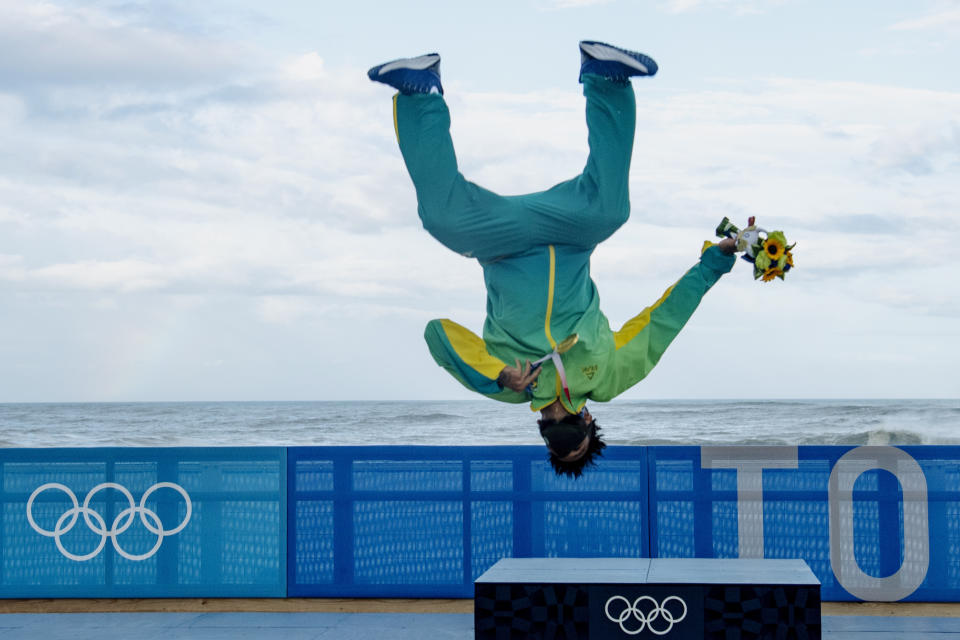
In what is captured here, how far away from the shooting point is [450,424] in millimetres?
26844

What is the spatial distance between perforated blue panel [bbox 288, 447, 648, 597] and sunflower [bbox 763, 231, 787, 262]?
3402 millimetres

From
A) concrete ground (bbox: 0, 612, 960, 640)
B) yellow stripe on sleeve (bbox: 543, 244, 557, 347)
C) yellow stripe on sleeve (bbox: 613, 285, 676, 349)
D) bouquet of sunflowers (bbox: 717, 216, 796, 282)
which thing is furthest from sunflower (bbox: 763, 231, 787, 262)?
concrete ground (bbox: 0, 612, 960, 640)

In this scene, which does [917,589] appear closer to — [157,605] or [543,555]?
[543,555]

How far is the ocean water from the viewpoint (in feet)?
79.3

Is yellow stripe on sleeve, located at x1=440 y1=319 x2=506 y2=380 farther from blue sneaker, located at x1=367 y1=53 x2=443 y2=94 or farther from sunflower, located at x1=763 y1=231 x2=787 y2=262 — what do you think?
sunflower, located at x1=763 y1=231 x2=787 y2=262

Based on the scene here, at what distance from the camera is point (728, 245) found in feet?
13.2

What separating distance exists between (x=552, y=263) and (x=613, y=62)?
28.3 inches

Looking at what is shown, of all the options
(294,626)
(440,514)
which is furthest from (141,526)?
(440,514)

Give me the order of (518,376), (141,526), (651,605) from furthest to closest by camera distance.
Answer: (141,526)
(651,605)
(518,376)

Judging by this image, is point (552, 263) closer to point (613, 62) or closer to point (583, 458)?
point (613, 62)

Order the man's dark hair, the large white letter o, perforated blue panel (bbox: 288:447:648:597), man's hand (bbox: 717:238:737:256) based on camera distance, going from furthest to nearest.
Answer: perforated blue panel (bbox: 288:447:648:597)
the large white letter o
the man's dark hair
man's hand (bbox: 717:238:737:256)

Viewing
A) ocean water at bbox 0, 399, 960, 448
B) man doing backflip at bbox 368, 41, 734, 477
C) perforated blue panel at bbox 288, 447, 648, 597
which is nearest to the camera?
man doing backflip at bbox 368, 41, 734, 477

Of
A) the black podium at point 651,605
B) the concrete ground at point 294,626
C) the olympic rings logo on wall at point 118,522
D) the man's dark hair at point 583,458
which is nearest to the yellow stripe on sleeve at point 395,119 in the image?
the man's dark hair at point 583,458

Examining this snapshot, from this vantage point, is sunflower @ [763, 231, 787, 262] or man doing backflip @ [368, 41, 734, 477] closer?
man doing backflip @ [368, 41, 734, 477]
